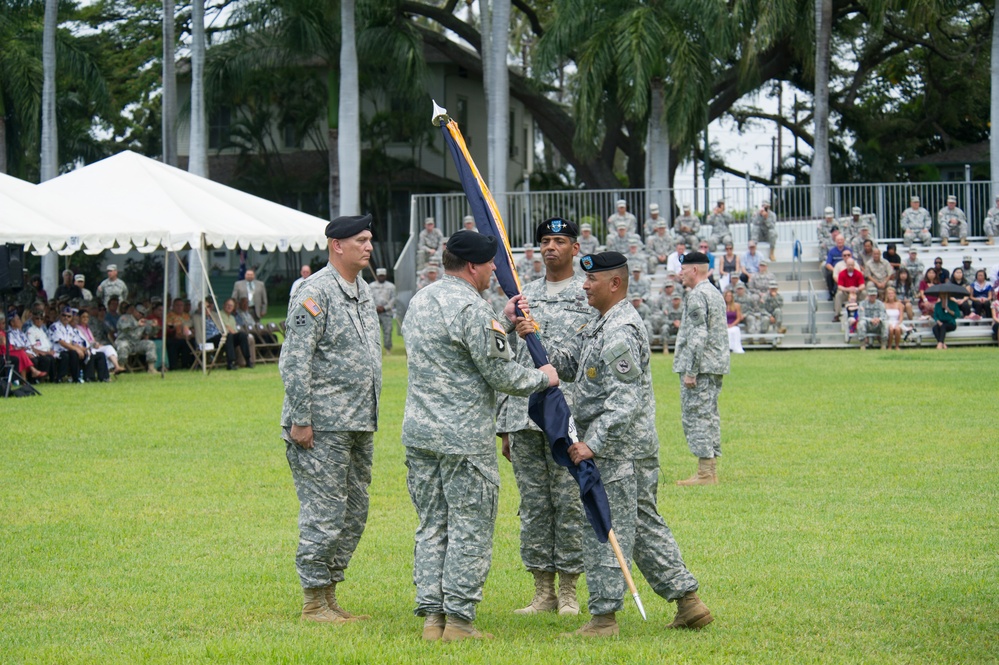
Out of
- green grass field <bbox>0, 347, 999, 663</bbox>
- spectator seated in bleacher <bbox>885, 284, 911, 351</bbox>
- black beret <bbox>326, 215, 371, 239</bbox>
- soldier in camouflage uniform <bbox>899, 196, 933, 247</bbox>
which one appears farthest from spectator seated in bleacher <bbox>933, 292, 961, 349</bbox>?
black beret <bbox>326, 215, 371, 239</bbox>

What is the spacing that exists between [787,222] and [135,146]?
28711 mm

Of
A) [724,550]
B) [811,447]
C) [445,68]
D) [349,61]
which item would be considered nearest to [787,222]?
[349,61]

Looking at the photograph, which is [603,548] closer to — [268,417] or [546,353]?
[546,353]

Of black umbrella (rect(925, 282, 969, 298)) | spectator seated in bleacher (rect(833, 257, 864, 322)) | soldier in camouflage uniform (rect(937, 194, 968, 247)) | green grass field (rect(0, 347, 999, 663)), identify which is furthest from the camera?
soldier in camouflage uniform (rect(937, 194, 968, 247))

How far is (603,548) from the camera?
6.38 meters

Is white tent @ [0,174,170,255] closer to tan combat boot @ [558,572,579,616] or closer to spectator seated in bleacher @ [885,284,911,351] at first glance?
tan combat boot @ [558,572,579,616]

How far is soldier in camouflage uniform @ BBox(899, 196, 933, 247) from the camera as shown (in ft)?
103

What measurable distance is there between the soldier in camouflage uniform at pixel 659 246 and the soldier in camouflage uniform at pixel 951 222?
7.19 metres

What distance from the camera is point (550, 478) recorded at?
279 inches

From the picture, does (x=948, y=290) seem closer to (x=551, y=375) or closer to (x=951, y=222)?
(x=951, y=222)

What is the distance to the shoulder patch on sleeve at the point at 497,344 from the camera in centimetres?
629

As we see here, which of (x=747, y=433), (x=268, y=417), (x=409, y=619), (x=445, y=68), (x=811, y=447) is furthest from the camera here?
(x=445, y=68)

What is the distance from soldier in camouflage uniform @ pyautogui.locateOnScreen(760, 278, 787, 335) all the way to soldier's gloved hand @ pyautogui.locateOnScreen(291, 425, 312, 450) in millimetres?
22988

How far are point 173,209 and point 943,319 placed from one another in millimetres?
16541
